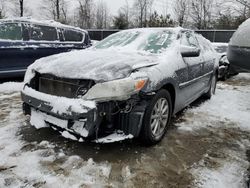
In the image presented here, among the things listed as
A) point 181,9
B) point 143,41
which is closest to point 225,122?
point 143,41

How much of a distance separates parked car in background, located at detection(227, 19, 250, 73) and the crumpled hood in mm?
911

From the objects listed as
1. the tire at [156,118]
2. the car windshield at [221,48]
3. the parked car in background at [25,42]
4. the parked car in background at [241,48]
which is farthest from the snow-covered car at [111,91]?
the car windshield at [221,48]

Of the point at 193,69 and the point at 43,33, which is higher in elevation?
the point at 43,33

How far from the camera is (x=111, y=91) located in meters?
2.76

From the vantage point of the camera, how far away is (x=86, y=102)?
275 cm

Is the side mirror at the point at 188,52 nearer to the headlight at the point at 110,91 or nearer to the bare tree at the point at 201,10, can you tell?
the headlight at the point at 110,91

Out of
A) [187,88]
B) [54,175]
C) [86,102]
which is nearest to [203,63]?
[187,88]

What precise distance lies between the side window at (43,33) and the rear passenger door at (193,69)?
397cm

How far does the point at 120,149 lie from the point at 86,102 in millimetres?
848

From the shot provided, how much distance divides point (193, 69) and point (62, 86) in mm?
2224

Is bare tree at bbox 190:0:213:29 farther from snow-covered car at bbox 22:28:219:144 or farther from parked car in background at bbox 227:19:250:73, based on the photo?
parked car in background at bbox 227:19:250:73

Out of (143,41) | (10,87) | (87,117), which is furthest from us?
(10,87)

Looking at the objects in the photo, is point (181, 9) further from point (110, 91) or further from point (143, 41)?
point (110, 91)

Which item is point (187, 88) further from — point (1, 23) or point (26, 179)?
point (1, 23)
